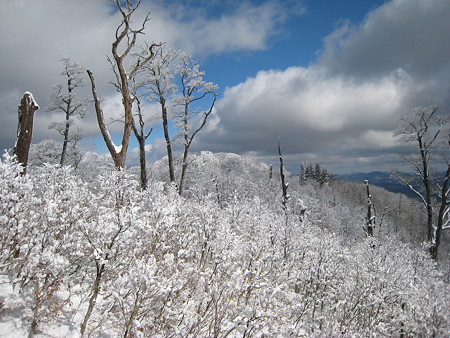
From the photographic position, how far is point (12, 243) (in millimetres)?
3482

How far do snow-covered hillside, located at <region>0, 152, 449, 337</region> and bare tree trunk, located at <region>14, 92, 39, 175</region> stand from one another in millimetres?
767

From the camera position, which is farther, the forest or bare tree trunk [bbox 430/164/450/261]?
bare tree trunk [bbox 430/164/450/261]

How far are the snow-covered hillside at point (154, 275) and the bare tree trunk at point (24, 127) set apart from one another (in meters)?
0.77

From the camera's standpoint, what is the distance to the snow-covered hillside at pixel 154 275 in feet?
10.4

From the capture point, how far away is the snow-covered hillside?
10.4ft

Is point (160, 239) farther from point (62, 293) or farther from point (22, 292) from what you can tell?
point (22, 292)

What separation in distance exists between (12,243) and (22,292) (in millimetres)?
700

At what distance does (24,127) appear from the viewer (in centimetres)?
550

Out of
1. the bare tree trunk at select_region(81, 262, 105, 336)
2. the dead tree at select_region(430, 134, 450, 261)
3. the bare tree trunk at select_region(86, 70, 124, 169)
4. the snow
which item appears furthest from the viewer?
the dead tree at select_region(430, 134, 450, 261)

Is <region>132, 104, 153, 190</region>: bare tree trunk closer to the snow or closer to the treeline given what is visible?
the snow

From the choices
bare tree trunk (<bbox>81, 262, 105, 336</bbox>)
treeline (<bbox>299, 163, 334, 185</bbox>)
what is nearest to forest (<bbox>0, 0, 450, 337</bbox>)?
bare tree trunk (<bbox>81, 262, 105, 336</bbox>)

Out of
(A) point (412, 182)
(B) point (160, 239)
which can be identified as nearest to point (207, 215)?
(B) point (160, 239)

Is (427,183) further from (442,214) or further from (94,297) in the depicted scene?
(94,297)

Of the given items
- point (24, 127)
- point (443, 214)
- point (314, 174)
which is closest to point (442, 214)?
point (443, 214)
